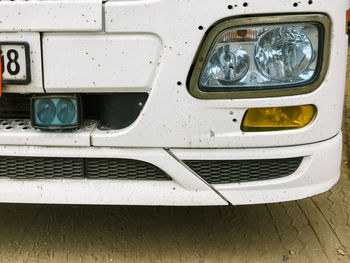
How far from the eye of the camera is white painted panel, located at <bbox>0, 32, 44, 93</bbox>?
220 centimetres

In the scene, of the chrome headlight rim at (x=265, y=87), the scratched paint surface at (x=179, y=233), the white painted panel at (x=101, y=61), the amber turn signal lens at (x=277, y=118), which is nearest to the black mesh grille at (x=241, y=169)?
the amber turn signal lens at (x=277, y=118)

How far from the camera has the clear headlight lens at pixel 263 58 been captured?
218 cm

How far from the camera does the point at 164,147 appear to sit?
2307mm

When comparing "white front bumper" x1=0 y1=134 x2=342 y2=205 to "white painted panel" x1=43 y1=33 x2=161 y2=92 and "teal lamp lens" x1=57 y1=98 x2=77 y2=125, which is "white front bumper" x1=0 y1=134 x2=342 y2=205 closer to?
"teal lamp lens" x1=57 y1=98 x2=77 y2=125

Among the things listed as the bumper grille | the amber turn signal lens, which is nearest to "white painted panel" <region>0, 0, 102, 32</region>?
the bumper grille

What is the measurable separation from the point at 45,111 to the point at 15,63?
232 millimetres

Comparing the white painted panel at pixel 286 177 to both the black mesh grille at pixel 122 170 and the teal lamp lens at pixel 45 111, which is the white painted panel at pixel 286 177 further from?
the teal lamp lens at pixel 45 111

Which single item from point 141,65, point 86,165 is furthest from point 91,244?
point 141,65

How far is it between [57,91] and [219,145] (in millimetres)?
686

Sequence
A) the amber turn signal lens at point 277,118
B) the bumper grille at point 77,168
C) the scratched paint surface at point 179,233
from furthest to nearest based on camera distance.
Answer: the scratched paint surface at point 179,233, the bumper grille at point 77,168, the amber turn signal lens at point 277,118

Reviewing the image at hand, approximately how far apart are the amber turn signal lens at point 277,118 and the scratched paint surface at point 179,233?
2.53ft

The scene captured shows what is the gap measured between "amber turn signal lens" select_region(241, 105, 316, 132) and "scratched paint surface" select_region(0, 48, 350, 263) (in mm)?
770

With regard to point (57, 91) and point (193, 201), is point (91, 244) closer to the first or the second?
point (193, 201)

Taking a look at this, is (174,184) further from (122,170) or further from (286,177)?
(286,177)
